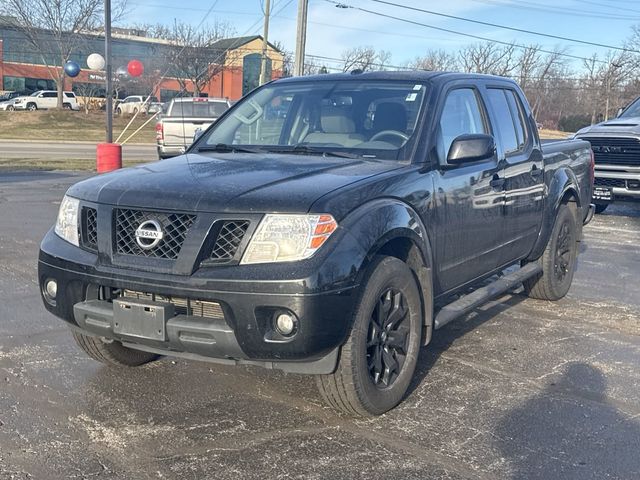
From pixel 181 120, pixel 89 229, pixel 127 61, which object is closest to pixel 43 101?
pixel 127 61

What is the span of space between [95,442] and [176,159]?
1858 mm

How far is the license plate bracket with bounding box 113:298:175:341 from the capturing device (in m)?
3.43

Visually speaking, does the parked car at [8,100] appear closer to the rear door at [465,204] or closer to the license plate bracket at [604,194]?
the license plate bracket at [604,194]

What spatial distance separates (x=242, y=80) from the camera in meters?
67.3

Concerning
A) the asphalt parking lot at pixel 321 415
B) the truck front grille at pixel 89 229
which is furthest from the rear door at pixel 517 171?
the truck front grille at pixel 89 229

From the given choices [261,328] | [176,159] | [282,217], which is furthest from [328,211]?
[176,159]

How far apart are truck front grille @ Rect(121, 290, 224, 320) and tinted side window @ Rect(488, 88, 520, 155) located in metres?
2.91

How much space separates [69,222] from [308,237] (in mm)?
1422

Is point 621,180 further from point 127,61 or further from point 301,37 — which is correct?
point 127,61

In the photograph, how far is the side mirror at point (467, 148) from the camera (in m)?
4.36

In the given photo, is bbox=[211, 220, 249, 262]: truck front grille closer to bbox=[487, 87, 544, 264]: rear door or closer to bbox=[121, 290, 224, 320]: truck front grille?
bbox=[121, 290, 224, 320]: truck front grille

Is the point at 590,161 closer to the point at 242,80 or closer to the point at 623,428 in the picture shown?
the point at 623,428

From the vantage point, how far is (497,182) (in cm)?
507

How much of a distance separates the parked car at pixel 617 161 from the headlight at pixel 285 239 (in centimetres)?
994
